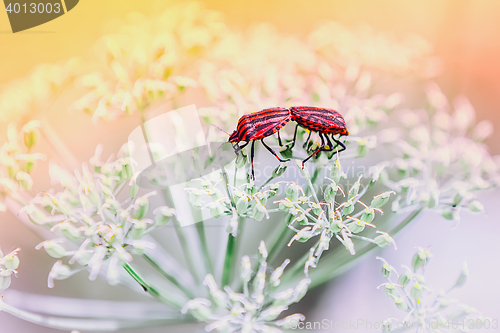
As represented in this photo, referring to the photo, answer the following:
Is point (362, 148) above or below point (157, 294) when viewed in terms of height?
above

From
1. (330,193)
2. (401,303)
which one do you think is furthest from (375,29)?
(401,303)

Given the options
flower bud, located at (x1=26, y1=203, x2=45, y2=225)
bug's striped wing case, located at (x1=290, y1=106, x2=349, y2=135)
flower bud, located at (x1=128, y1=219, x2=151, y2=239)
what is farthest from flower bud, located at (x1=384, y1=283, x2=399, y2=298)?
flower bud, located at (x1=26, y1=203, x2=45, y2=225)

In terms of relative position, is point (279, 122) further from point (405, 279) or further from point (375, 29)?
point (375, 29)

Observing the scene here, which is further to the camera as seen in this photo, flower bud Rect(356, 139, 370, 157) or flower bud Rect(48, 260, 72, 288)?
flower bud Rect(356, 139, 370, 157)

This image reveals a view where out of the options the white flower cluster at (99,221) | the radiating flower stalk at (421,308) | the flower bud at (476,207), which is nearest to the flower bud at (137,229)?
the white flower cluster at (99,221)

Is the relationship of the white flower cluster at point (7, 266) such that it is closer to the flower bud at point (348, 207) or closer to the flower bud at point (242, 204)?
the flower bud at point (242, 204)

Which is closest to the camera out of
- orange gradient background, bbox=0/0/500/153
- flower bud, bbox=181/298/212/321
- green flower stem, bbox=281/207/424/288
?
flower bud, bbox=181/298/212/321

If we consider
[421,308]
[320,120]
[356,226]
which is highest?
[320,120]

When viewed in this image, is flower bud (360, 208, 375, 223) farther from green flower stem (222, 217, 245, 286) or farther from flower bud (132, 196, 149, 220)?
flower bud (132, 196, 149, 220)

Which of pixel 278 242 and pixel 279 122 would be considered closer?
pixel 279 122
